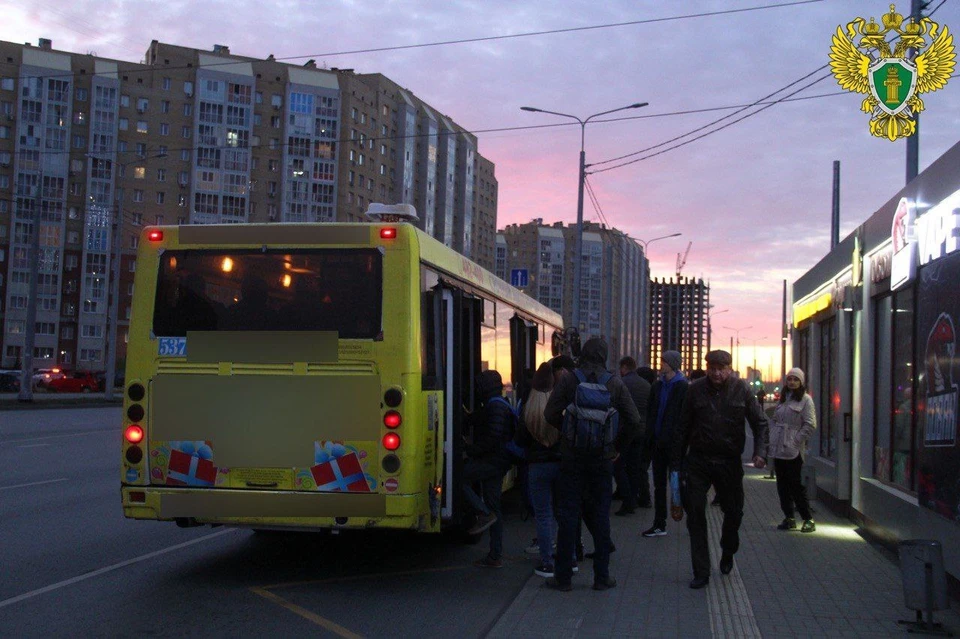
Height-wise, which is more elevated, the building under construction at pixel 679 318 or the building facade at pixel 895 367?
the building under construction at pixel 679 318

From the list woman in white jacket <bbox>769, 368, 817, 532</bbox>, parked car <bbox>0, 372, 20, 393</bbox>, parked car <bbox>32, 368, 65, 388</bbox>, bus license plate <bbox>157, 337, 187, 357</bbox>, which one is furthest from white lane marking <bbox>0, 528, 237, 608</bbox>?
parked car <bbox>32, 368, 65, 388</bbox>

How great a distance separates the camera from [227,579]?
323 inches

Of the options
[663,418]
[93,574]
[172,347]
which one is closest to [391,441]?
[172,347]

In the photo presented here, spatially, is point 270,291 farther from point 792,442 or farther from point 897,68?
point 897,68

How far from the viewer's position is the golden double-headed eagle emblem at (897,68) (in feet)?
46.1

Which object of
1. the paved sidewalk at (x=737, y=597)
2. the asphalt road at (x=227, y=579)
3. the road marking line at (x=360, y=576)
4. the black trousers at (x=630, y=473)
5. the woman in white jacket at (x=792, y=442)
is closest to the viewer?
the asphalt road at (x=227, y=579)

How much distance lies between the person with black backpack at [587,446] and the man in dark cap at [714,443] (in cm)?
60

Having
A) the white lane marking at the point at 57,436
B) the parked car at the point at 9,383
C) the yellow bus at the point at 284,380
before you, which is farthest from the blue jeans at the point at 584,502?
the parked car at the point at 9,383

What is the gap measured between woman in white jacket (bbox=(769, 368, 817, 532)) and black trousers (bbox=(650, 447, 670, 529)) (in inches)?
45.6

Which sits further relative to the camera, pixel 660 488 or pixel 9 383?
pixel 9 383

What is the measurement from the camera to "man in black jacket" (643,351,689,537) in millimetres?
10758

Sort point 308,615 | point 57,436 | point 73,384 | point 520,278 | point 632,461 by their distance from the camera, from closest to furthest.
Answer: point 308,615
point 632,461
point 57,436
point 520,278
point 73,384

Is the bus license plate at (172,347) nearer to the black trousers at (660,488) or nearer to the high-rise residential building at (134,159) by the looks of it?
the black trousers at (660,488)

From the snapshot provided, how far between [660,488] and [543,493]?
114 inches
